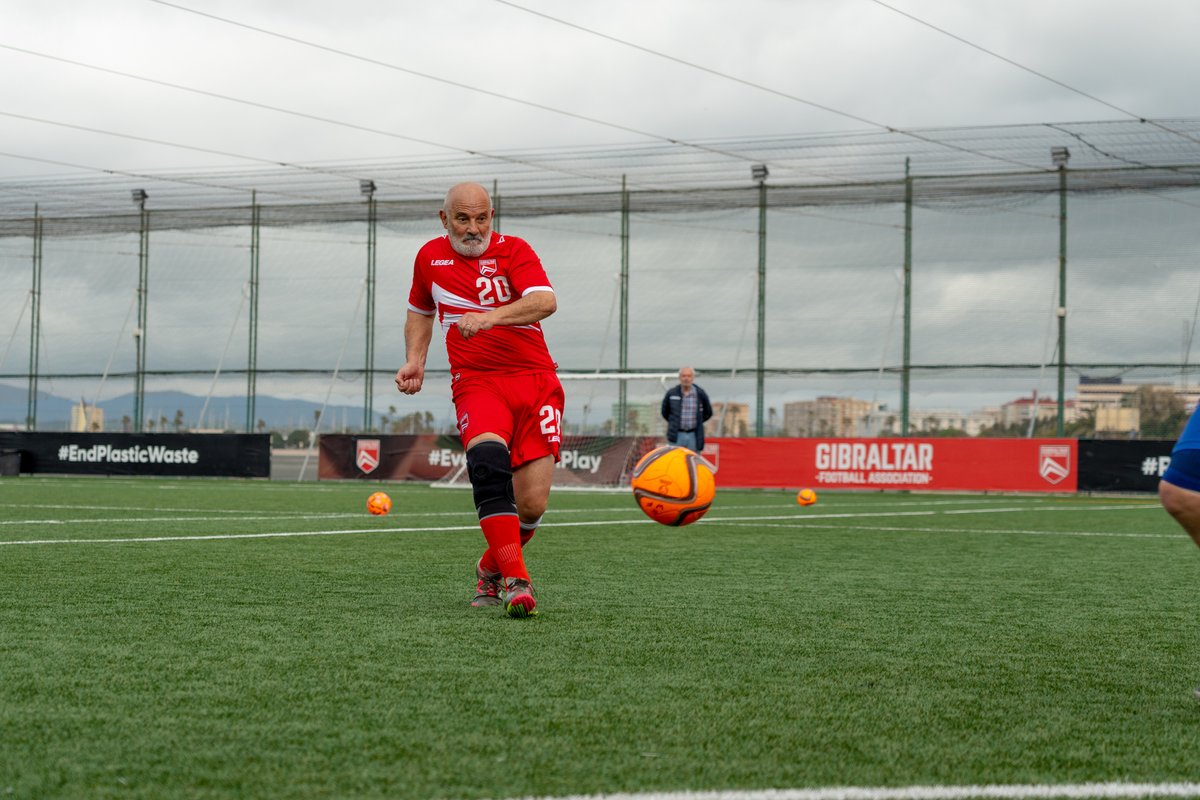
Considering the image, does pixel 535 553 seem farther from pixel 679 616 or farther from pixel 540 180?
pixel 540 180

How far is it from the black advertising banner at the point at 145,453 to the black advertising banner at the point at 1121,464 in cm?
1549

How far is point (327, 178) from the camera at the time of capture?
30.6 m

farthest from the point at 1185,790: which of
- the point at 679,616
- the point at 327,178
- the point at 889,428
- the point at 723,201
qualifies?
the point at 327,178

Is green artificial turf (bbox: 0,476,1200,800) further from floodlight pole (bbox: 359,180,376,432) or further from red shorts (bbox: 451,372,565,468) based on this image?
floodlight pole (bbox: 359,180,376,432)

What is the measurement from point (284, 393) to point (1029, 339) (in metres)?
16.5

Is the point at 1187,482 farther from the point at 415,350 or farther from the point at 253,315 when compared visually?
the point at 253,315

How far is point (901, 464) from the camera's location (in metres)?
23.4

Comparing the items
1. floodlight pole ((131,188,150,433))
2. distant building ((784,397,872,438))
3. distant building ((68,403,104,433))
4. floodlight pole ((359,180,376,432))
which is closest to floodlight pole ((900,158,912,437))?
distant building ((784,397,872,438))

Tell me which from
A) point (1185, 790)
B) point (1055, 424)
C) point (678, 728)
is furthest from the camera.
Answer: point (1055, 424)

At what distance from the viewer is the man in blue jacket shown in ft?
59.0

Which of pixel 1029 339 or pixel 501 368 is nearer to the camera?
pixel 501 368

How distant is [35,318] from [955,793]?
35.0 m

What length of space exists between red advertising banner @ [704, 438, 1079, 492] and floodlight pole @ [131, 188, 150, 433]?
15120 mm

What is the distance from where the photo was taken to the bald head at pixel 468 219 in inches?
229
